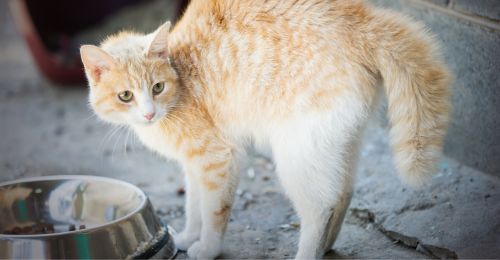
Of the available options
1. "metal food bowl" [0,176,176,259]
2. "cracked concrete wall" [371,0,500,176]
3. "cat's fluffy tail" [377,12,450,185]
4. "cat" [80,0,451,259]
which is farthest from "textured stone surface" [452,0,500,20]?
"metal food bowl" [0,176,176,259]

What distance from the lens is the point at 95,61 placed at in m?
2.61

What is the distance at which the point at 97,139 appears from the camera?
4.42 meters

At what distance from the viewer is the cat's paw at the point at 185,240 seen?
9.81 feet

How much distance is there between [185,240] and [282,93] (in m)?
0.88

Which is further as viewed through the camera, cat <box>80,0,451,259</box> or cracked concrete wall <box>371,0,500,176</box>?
cracked concrete wall <box>371,0,500,176</box>

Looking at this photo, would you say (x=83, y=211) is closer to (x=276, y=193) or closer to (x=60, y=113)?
(x=276, y=193)

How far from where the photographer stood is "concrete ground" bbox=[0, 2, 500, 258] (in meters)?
2.82

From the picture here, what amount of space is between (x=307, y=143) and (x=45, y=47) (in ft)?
11.4

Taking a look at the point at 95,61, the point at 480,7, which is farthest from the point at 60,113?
the point at 480,7

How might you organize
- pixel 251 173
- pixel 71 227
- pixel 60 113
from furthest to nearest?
pixel 60 113 < pixel 251 173 < pixel 71 227

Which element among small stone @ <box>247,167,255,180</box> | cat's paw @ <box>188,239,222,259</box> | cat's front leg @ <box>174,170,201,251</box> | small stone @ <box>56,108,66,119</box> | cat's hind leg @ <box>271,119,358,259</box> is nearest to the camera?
cat's hind leg @ <box>271,119,358,259</box>

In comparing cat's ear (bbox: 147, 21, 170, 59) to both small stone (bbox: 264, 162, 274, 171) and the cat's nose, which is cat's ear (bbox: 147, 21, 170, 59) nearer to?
the cat's nose

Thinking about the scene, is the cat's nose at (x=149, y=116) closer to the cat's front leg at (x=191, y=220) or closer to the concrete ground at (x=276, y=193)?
the concrete ground at (x=276, y=193)

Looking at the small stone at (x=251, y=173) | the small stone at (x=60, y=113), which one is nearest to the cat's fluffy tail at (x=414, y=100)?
the small stone at (x=251, y=173)
